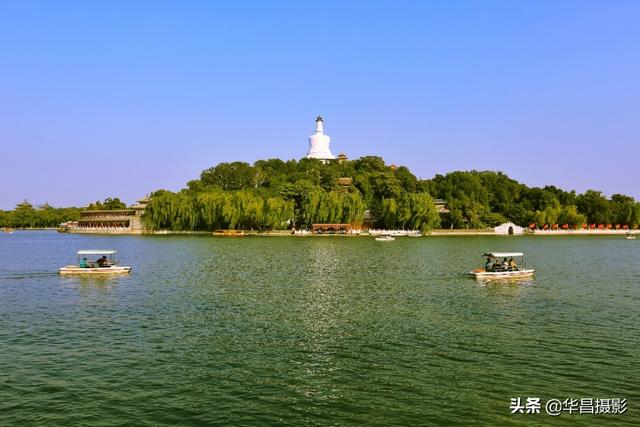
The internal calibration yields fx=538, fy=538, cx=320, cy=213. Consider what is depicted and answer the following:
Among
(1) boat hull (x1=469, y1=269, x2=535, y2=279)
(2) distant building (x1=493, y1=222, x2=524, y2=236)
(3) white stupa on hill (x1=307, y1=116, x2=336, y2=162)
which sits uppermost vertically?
(3) white stupa on hill (x1=307, y1=116, x2=336, y2=162)

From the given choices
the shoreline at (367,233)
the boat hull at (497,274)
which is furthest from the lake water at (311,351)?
the shoreline at (367,233)

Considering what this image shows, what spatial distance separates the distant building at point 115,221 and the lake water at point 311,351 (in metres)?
76.3

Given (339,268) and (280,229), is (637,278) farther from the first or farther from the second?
(280,229)

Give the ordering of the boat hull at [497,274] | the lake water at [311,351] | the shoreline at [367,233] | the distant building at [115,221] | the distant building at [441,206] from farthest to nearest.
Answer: the distant building at [115,221], the distant building at [441,206], the shoreline at [367,233], the boat hull at [497,274], the lake water at [311,351]

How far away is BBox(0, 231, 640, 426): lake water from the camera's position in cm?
1078

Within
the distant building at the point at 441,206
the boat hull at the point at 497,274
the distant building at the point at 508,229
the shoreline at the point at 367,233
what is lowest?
the boat hull at the point at 497,274

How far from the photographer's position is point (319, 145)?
13362 centimetres

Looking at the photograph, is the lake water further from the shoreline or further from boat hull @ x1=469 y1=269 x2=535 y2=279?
the shoreline

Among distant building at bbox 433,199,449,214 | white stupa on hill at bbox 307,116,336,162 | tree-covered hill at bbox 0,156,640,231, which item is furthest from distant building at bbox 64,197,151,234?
distant building at bbox 433,199,449,214

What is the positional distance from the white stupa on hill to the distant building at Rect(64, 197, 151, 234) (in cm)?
4351

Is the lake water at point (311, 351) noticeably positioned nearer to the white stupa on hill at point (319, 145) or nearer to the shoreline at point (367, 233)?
the shoreline at point (367, 233)

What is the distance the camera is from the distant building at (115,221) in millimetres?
103450

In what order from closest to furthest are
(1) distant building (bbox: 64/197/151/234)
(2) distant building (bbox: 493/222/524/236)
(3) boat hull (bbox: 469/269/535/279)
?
1. (3) boat hull (bbox: 469/269/535/279)
2. (2) distant building (bbox: 493/222/524/236)
3. (1) distant building (bbox: 64/197/151/234)

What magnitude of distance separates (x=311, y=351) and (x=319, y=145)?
395 feet
